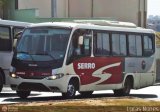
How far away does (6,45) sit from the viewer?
23156mm

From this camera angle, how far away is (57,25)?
2109 cm

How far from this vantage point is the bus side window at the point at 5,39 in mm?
22844

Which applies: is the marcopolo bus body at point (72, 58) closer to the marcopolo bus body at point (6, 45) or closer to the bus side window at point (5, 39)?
the marcopolo bus body at point (6, 45)

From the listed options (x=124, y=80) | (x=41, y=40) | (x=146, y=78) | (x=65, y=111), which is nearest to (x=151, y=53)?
(x=146, y=78)

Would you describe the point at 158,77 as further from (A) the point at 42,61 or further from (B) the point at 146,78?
(A) the point at 42,61

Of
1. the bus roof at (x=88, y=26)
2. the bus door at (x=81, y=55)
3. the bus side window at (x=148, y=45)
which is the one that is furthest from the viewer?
the bus side window at (x=148, y=45)

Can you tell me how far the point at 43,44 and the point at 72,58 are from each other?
1.06 metres

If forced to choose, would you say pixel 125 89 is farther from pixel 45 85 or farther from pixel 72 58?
pixel 45 85

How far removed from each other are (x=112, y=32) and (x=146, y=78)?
3561mm

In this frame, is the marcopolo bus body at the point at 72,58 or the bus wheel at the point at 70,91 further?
the bus wheel at the point at 70,91

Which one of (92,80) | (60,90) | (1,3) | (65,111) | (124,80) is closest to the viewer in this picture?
(65,111)

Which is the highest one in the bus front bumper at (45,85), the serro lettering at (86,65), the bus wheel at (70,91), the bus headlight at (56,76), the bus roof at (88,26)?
the bus roof at (88,26)

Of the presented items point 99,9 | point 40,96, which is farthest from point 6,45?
point 99,9

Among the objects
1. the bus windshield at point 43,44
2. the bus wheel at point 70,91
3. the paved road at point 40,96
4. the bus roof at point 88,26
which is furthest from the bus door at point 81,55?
the paved road at point 40,96
